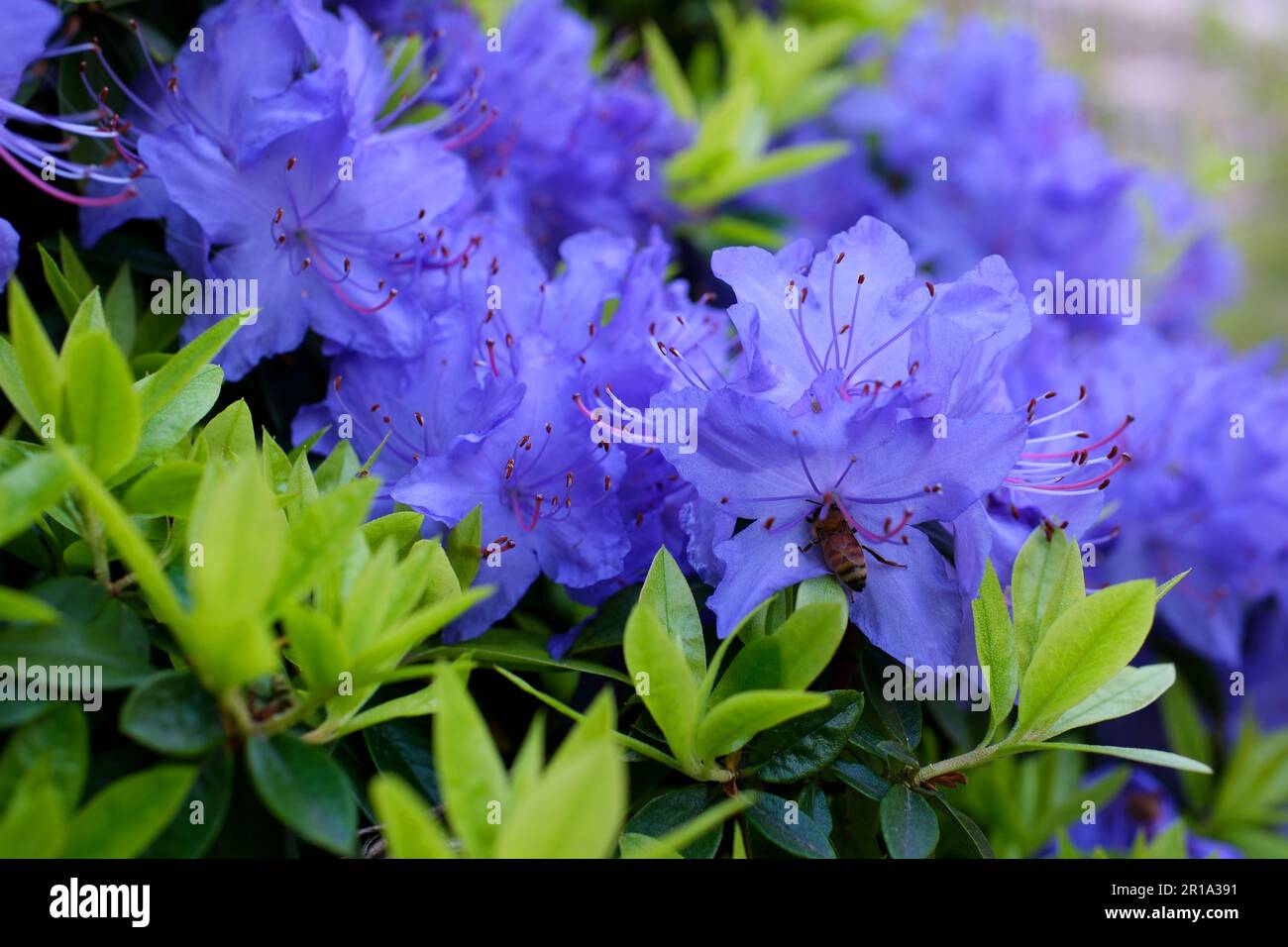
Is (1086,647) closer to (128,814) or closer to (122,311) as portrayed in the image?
(128,814)

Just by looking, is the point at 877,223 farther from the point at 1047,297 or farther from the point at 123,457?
the point at 1047,297

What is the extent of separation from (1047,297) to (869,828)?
1.05 metres

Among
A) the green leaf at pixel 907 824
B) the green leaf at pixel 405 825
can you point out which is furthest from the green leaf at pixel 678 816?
the green leaf at pixel 405 825

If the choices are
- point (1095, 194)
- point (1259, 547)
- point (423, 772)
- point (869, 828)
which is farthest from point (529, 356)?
point (1095, 194)

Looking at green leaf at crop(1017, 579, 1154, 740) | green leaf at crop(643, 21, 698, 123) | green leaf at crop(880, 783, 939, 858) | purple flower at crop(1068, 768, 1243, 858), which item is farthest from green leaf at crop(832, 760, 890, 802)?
green leaf at crop(643, 21, 698, 123)

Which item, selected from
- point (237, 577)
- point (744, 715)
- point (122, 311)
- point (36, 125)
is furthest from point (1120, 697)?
point (36, 125)

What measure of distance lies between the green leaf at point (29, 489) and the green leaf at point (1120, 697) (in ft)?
2.10

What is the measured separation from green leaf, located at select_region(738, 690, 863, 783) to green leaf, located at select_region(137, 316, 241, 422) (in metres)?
0.46

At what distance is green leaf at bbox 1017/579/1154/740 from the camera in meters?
0.77

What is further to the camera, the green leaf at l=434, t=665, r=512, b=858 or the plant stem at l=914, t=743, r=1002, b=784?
the plant stem at l=914, t=743, r=1002, b=784

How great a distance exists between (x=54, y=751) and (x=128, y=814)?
0.20ft

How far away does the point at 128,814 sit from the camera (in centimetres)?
58

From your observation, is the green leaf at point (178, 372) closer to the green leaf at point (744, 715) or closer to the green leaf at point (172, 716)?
the green leaf at point (172, 716)

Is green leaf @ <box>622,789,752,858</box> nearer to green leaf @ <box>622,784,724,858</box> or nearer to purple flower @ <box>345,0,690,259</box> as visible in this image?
green leaf @ <box>622,784,724,858</box>
